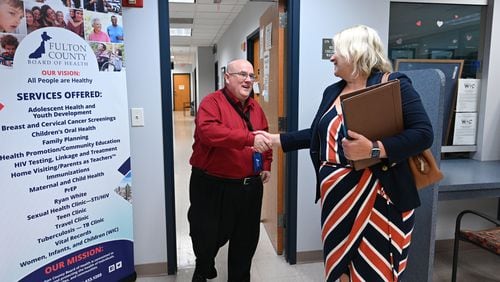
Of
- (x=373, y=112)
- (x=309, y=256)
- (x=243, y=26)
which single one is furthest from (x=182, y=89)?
(x=373, y=112)

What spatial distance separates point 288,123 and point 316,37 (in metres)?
0.64

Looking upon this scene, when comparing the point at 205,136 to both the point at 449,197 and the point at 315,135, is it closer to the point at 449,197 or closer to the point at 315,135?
the point at 315,135

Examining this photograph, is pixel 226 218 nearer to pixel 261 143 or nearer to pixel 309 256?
pixel 261 143

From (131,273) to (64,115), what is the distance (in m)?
1.14

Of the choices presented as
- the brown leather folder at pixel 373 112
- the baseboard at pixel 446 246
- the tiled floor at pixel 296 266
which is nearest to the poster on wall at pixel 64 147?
the tiled floor at pixel 296 266

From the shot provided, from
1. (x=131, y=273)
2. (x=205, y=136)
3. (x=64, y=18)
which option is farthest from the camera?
(x=131, y=273)

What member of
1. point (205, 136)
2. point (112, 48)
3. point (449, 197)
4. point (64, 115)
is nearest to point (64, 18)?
point (112, 48)

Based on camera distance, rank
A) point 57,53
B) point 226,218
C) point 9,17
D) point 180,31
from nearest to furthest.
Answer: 1. point 9,17
2. point 57,53
3. point 226,218
4. point 180,31

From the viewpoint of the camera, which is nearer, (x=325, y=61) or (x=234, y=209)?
(x=234, y=209)

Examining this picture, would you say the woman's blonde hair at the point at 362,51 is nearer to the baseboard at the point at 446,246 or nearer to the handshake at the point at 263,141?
the handshake at the point at 263,141

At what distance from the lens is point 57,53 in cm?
179

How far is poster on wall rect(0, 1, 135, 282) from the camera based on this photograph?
1.65 meters

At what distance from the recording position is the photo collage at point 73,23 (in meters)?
1.61

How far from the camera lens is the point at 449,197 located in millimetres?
2090
